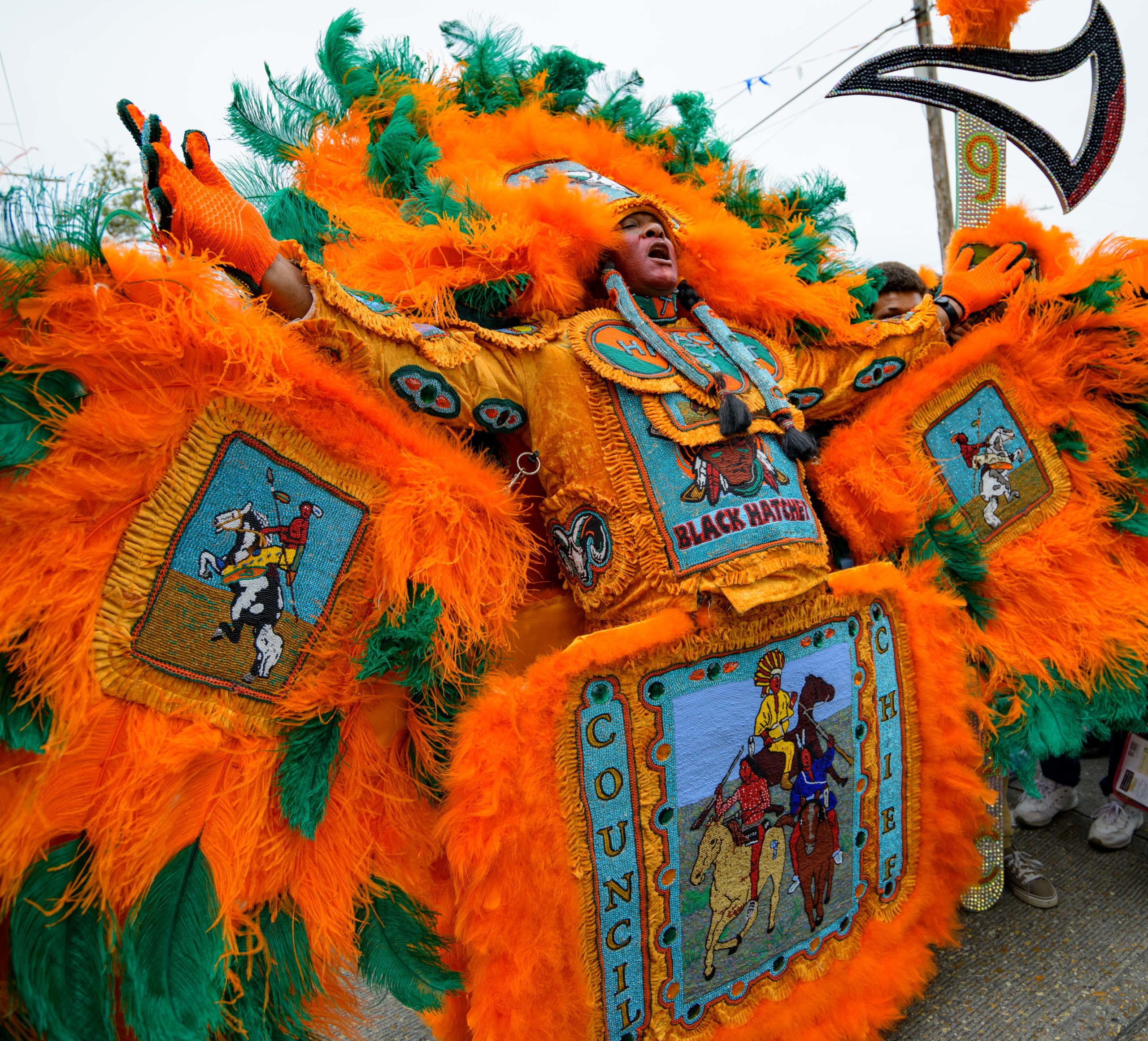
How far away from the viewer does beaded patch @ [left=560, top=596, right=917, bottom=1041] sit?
4.64 ft

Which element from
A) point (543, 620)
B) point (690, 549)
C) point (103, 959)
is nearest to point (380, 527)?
point (543, 620)

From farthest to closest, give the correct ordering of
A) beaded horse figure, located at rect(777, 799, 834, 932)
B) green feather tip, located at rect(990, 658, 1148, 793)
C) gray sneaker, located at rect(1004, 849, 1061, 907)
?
gray sneaker, located at rect(1004, 849, 1061, 907)
green feather tip, located at rect(990, 658, 1148, 793)
beaded horse figure, located at rect(777, 799, 834, 932)

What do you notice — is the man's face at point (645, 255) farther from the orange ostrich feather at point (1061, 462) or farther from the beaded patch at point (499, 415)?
the orange ostrich feather at point (1061, 462)

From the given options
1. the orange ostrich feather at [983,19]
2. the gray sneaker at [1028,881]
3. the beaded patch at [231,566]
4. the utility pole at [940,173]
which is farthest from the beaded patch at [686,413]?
the utility pole at [940,173]

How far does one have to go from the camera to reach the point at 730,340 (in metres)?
1.73

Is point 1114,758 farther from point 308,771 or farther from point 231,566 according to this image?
point 231,566

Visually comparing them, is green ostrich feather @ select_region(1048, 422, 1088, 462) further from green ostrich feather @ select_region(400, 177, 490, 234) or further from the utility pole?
the utility pole

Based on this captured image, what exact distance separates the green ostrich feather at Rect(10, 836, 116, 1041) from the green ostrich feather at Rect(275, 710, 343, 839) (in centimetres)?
26

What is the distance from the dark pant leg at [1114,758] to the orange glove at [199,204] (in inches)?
109

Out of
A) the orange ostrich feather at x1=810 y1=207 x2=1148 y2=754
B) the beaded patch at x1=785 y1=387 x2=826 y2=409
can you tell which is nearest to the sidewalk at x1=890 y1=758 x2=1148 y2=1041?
the orange ostrich feather at x1=810 y1=207 x2=1148 y2=754

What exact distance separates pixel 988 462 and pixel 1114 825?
138 cm

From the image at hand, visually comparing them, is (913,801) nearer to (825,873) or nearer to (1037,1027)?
(825,873)

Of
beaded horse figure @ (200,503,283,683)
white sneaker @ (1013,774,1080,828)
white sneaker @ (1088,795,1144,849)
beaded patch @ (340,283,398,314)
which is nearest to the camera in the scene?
beaded horse figure @ (200,503,283,683)

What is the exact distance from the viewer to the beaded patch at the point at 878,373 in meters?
1.92
